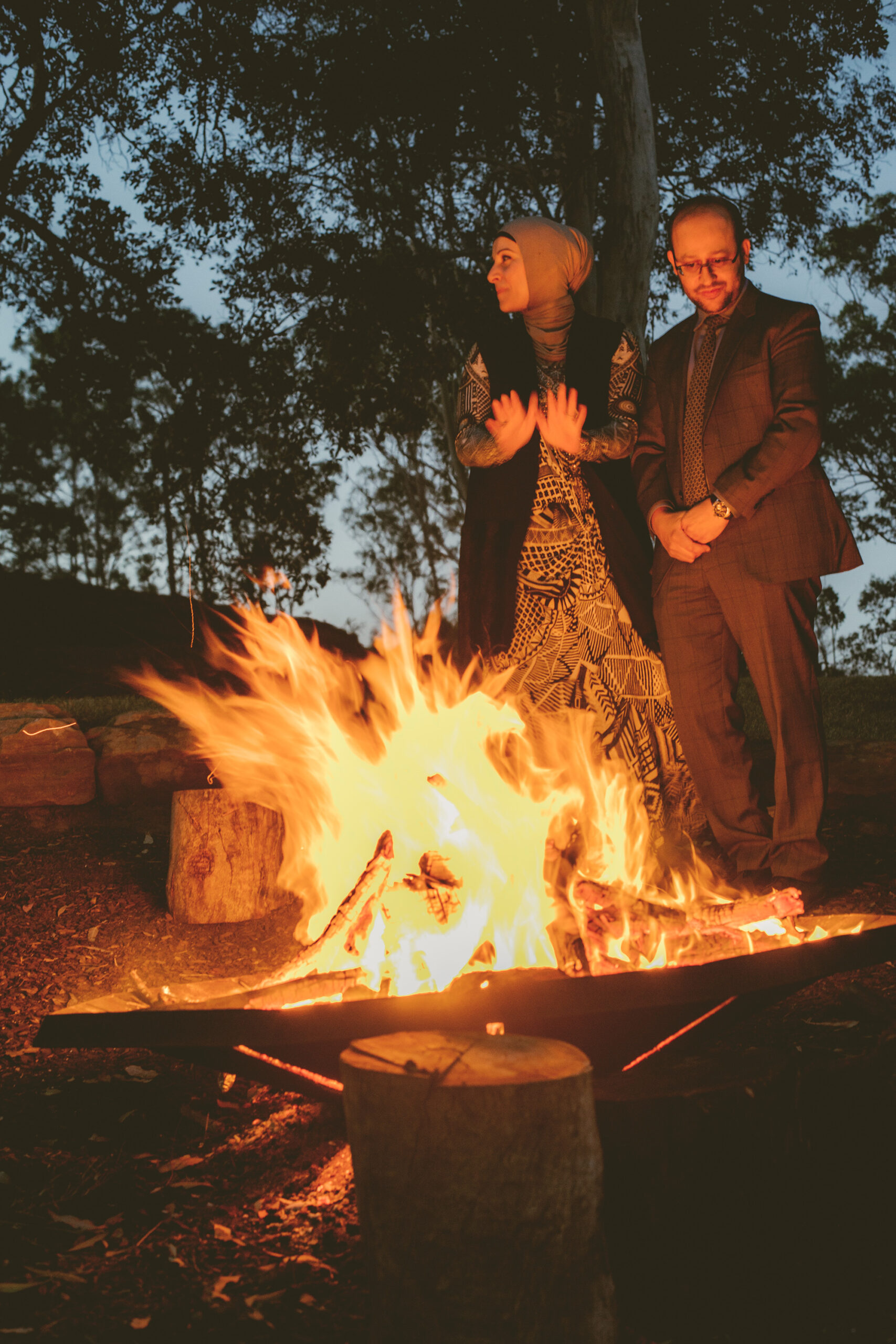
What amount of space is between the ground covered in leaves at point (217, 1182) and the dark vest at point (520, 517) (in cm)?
163

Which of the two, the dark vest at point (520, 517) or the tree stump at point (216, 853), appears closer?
the dark vest at point (520, 517)

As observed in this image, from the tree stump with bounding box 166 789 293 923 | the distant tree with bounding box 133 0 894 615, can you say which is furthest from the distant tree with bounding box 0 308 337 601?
the tree stump with bounding box 166 789 293 923

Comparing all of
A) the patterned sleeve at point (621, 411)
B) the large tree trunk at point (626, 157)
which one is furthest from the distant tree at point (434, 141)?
the patterned sleeve at point (621, 411)

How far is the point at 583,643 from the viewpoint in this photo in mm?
4004

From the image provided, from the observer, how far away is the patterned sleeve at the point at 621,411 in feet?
12.8

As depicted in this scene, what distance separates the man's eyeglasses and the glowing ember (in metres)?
1.58

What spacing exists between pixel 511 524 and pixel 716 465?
803 mm

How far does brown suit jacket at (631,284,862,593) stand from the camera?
3.61m

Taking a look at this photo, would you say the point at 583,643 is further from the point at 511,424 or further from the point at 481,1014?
the point at 481,1014

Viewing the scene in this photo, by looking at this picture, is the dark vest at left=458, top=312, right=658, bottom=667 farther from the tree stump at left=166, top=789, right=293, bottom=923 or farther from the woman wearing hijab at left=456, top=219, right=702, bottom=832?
the tree stump at left=166, top=789, right=293, bottom=923

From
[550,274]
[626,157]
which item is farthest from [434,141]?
[550,274]

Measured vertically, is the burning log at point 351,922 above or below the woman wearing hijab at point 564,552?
below

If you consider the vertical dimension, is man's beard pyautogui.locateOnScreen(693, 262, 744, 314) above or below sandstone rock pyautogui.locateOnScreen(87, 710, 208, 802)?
above

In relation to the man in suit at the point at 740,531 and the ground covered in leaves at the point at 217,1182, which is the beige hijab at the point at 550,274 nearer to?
the man in suit at the point at 740,531
